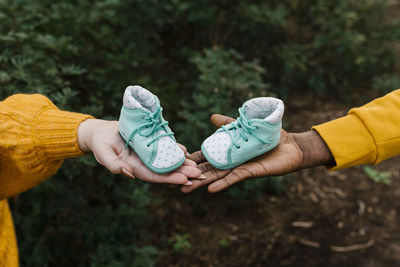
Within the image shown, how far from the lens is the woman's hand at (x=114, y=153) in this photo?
158cm

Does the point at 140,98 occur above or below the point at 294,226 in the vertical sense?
above

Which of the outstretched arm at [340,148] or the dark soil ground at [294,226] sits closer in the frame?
the outstretched arm at [340,148]

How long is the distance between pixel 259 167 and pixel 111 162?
2.63 feet

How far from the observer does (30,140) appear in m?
1.57

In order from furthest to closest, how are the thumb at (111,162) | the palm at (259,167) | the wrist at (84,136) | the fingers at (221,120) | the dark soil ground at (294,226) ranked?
1. the dark soil ground at (294,226)
2. the fingers at (221,120)
3. the palm at (259,167)
4. the wrist at (84,136)
5. the thumb at (111,162)

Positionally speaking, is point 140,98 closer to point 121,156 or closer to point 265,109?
point 121,156

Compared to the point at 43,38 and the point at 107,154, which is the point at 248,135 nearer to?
the point at 107,154

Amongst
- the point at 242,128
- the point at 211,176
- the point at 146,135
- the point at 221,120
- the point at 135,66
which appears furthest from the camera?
the point at 135,66

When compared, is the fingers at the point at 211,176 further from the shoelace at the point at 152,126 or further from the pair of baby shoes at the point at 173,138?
the shoelace at the point at 152,126

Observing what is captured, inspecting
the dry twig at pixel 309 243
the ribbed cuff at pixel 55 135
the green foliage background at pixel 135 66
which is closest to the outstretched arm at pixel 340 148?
the ribbed cuff at pixel 55 135

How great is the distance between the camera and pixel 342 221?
10.4 ft

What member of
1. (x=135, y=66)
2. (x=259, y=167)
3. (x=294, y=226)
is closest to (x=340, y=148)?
(x=259, y=167)

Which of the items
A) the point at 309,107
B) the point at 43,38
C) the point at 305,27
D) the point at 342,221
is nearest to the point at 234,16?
the point at 305,27

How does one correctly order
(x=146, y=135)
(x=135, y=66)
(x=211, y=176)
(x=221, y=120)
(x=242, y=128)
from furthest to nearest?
(x=135, y=66) → (x=221, y=120) → (x=242, y=128) → (x=211, y=176) → (x=146, y=135)
